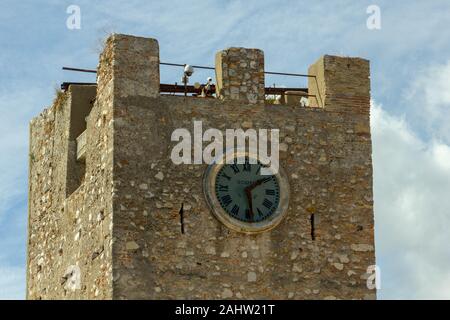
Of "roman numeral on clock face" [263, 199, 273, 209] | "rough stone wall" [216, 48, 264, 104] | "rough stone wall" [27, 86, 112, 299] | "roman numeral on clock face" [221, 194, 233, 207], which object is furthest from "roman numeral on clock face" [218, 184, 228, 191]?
"rough stone wall" [27, 86, 112, 299]

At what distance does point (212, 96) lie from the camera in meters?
40.4

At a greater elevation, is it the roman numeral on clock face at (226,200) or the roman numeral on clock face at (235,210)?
the roman numeral on clock face at (226,200)

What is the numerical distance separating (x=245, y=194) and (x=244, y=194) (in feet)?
0.07

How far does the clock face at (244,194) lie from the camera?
3819cm

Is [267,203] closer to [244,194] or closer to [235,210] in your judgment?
[244,194]

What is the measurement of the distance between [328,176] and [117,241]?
4906mm

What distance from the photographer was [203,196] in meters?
38.0

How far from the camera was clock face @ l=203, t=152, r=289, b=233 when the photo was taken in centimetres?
3806

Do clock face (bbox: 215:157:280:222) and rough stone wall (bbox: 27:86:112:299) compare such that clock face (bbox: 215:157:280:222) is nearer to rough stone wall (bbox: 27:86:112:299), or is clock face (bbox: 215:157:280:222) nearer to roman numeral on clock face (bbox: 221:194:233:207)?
roman numeral on clock face (bbox: 221:194:233:207)

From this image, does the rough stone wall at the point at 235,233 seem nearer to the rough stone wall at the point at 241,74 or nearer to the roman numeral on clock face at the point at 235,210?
the rough stone wall at the point at 241,74

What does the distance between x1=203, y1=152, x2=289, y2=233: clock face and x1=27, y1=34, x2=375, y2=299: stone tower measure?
0.19 meters

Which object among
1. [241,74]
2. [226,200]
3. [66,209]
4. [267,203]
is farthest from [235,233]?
[66,209]

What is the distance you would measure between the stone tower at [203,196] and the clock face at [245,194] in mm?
193

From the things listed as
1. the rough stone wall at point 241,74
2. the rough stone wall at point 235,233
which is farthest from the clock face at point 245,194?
the rough stone wall at point 241,74
